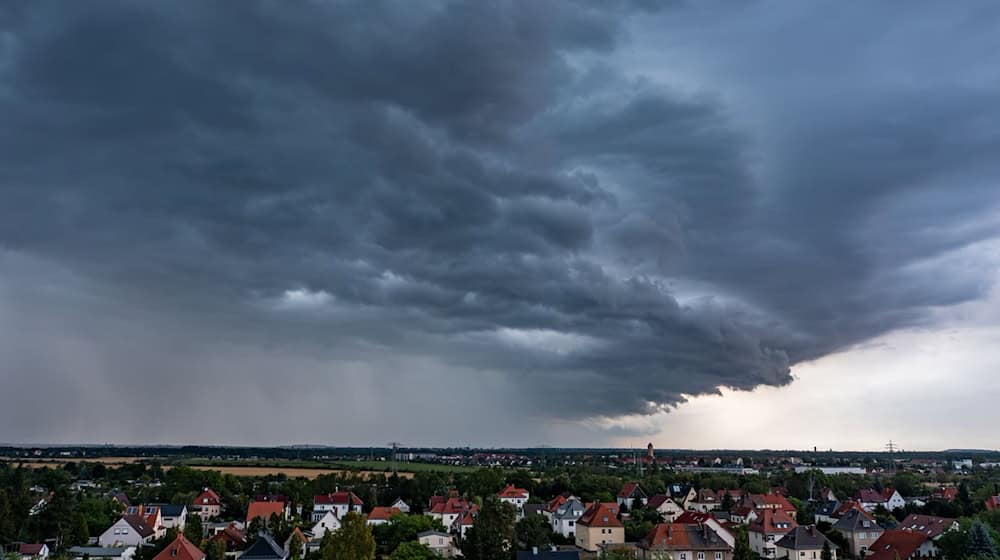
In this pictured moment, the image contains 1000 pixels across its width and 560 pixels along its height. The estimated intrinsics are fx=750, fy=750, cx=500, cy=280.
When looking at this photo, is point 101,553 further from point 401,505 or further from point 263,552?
point 401,505

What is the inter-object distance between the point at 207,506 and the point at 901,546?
9444cm

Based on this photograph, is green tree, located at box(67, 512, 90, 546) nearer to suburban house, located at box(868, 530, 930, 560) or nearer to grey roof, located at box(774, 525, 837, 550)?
grey roof, located at box(774, 525, 837, 550)

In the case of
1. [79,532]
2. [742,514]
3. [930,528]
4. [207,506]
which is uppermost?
[930,528]

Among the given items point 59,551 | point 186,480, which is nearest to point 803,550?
point 59,551

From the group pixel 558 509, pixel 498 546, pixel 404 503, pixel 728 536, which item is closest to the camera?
pixel 498 546

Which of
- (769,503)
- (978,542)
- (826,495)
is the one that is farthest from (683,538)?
(826,495)

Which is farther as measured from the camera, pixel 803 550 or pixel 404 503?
pixel 404 503

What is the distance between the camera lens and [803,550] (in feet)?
245

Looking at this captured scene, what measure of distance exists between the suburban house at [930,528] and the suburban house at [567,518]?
3756cm

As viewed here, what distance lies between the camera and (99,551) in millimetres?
72375

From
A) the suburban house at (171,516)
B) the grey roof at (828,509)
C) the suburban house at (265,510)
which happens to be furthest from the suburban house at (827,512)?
the suburban house at (171,516)

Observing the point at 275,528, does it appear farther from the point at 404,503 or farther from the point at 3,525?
the point at 404,503

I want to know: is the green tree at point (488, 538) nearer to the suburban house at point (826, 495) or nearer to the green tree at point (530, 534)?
the green tree at point (530, 534)

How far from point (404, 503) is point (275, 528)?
1542 inches
